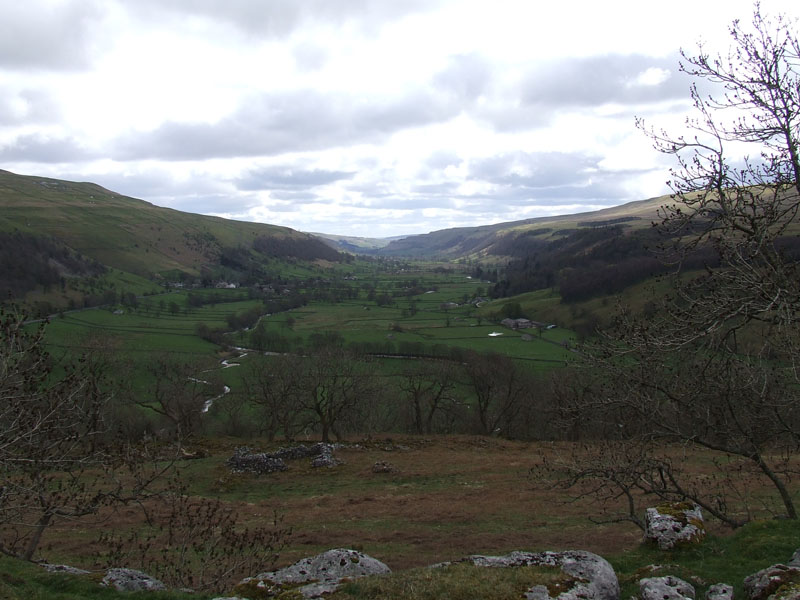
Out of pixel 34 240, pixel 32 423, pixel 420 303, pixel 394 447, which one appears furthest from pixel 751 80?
pixel 34 240

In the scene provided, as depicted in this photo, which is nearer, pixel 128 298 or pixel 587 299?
pixel 587 299

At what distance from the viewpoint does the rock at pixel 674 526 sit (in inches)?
506

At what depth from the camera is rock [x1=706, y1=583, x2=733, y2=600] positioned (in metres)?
8.95

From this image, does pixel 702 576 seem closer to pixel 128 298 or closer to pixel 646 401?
pixel 646 401

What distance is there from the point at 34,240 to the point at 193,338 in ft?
361

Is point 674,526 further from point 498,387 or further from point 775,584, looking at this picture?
point 498,387

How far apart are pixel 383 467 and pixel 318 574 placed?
24344 millimetres

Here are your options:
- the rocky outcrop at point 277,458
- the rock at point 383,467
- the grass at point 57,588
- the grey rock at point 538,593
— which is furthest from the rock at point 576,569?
the rocky outcrop at point 277,458

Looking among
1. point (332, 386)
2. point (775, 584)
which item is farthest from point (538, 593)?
point (332, 386)

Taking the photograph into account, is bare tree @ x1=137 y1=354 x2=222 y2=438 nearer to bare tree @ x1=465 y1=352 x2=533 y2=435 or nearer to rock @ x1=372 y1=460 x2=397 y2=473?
rock @ x1=372 y1=460 x2=397 y2=473

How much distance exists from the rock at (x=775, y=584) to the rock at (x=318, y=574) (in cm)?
738

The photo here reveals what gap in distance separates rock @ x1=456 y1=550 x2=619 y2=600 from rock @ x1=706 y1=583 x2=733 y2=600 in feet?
5.19

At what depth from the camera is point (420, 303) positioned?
168750mm

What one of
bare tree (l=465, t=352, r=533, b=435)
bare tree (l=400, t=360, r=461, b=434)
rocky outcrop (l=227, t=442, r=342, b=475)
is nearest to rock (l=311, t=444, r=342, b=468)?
rocky outcrop (l=227, t=442, r=342, b=475)
